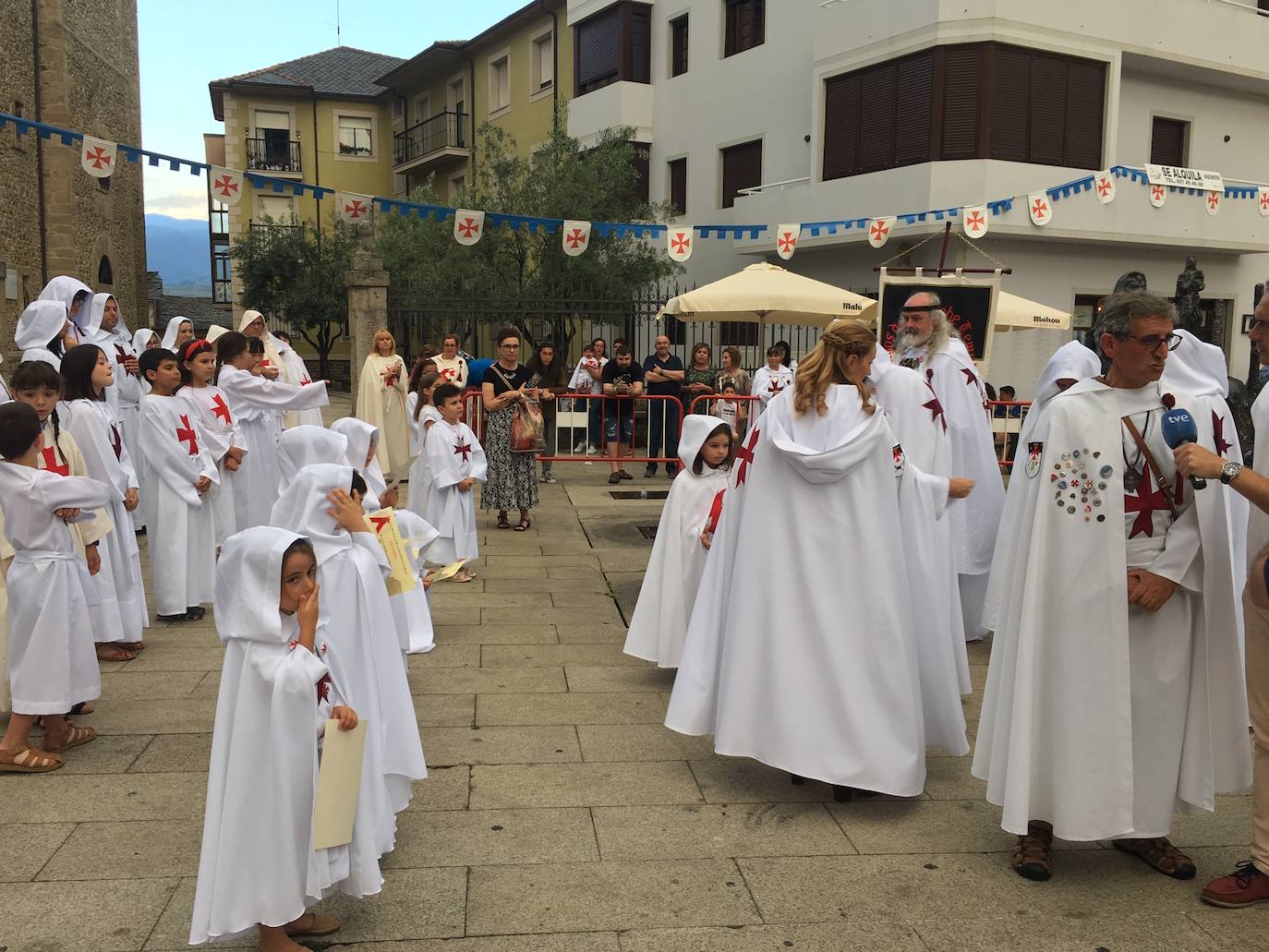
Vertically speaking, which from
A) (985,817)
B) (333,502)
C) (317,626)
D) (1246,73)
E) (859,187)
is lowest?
(985,817)

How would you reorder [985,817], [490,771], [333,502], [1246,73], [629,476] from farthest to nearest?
[1246,73] → [629,476] → [490,771] → [985,817] → [333,502]

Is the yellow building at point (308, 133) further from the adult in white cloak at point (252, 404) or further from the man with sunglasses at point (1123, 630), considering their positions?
the man with sunglasses at point (1123, 630)

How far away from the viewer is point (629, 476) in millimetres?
14141

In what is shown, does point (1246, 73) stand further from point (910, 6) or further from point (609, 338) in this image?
point (609, 338)

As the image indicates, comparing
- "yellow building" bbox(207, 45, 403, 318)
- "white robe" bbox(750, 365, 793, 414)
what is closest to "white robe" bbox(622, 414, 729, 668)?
"white robe" bbox(750, 365, 793, 414)

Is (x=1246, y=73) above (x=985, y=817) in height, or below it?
above

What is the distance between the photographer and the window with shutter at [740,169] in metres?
22.5

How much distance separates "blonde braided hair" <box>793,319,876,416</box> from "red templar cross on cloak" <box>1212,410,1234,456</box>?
1213mm

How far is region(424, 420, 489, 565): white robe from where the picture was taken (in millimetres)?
7820

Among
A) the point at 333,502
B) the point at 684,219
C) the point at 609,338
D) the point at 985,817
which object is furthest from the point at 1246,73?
the point at 333,502

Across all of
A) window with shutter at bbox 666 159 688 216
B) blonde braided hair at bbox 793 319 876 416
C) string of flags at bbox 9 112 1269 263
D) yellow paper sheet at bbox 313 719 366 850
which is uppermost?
window with shutter at bbox 666 159 688 216

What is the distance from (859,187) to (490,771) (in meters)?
16.2

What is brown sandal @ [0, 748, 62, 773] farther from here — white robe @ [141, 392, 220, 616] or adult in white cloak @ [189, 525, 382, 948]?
white robe @ [141, 392, 220, 616]

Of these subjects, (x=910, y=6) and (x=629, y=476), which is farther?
(x=910, y=6)
